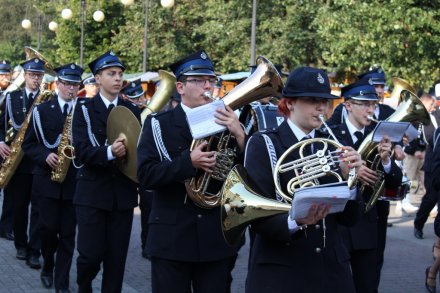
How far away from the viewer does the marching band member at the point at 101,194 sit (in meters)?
Answer: 6.65

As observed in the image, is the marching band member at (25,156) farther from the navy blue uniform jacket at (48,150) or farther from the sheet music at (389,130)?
the sheet music at (389,130)

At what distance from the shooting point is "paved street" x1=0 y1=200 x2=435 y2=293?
27.2 ft

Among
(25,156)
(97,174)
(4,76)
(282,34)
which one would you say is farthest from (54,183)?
(282,34)

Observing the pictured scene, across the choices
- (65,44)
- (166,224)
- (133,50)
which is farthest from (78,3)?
(166,224)

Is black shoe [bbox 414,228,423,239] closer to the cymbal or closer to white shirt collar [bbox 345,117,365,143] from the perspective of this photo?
white shirt collar [bbox 345,117,365,143]

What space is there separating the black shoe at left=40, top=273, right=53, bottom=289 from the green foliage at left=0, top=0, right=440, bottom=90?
1225cm

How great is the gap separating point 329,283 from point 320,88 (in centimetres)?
96

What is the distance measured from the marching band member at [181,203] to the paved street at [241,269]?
3063mm

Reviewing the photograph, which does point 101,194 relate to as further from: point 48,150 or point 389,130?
point 389,130

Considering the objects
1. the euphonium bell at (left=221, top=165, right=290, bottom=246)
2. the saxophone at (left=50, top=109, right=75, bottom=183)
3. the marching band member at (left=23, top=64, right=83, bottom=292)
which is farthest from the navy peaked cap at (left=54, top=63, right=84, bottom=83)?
the euphonium bell at (left=221, top=165, right=290, bottom=246)

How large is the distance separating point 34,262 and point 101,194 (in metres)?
2.70

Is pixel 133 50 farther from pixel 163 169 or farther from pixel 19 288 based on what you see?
pixel 163 169

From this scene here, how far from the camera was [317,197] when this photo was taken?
360cm

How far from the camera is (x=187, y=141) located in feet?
17.4
